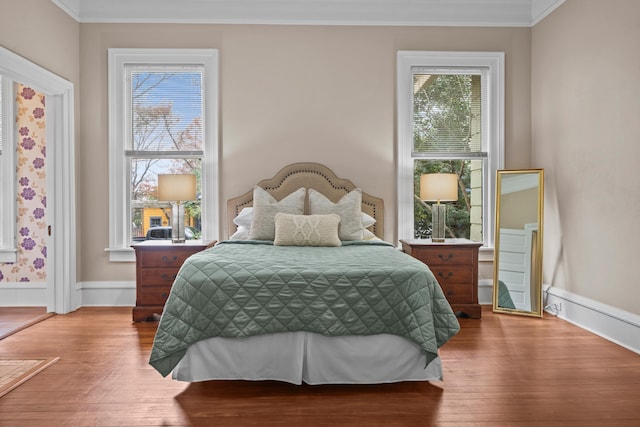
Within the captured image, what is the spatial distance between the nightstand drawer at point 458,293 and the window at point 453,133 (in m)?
0.77

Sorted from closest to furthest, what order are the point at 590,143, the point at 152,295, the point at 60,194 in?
1. the point at 590,143
2. the point at 152,295
3. the point at 60,194

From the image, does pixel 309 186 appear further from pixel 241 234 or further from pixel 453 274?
pixel 453 274

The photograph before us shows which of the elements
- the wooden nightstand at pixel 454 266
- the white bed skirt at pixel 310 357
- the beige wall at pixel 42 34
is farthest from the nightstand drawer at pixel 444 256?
the beige wall at pixel 42 34

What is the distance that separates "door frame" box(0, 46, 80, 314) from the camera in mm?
4355

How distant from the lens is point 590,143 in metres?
3.86

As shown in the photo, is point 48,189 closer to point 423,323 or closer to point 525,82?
point 423,323

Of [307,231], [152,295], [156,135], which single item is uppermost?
[156,135]

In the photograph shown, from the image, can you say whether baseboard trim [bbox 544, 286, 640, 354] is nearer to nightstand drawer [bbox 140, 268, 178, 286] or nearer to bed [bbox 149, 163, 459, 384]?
bed [bbox 149, 163, 459, 384]

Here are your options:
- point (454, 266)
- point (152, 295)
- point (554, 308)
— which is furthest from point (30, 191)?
point (554, 308)

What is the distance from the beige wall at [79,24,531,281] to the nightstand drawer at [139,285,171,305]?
2.27 ft

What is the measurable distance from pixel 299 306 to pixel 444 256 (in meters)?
2.13

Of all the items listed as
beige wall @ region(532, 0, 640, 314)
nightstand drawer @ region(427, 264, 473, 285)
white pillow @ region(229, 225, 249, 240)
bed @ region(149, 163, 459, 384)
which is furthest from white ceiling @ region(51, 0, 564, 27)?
bed @ region(149, 163, 459, 384)

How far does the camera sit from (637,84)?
10.9ft

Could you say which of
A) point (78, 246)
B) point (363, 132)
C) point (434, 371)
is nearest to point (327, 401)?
point (434, 371)
